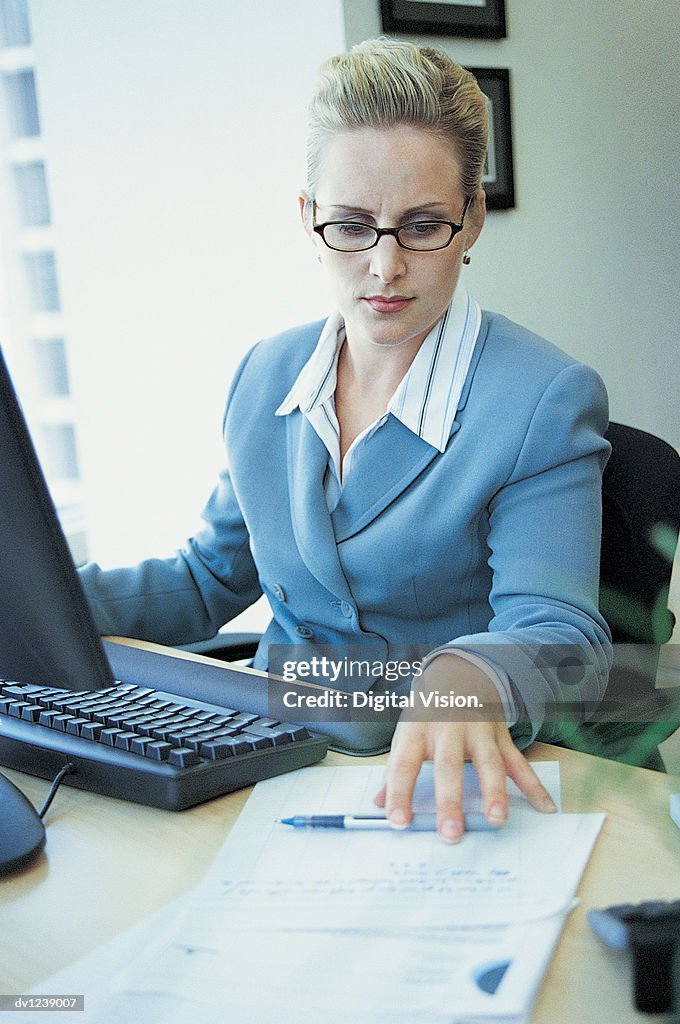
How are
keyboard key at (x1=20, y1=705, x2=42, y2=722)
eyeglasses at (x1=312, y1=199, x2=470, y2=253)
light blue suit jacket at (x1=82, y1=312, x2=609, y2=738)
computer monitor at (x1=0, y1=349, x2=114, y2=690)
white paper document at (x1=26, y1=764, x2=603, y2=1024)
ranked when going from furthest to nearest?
eyeglasses at (x1=312, y1=199, x2=470, y2=253) → light blue suit jacket at (x1=82, y1=312, x2=609, y2=738) → keyboard key at (x1=20, y1=705, x2=42, y2=722) → computer monitor at (x1=0, y1=349, x2=114, y2=690) → white paper document at (x1=26, y1=764, x2=603, y2=1024)

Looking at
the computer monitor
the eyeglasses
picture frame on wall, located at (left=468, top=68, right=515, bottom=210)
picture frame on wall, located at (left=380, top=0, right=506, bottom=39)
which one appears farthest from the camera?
picture frame on wall, located at (left=468, top=68, right=515, bottom=210)

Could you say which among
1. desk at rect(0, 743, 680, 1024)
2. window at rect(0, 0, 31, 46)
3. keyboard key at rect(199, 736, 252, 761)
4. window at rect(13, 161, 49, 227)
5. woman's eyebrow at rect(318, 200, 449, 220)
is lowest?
desk at rect(0, 743, 680, 1024)

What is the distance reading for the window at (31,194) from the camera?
2.19 m

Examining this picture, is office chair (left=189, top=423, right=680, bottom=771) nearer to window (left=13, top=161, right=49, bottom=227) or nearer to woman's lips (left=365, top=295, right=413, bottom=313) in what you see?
woman's lips (left=365, top=295, right=413, bottom=313)

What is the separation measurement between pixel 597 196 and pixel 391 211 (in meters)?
1.27

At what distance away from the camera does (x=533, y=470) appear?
1205 mm

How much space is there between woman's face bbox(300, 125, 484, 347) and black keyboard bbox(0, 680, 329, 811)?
0.54 metres

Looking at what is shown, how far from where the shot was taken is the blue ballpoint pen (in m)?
0.76

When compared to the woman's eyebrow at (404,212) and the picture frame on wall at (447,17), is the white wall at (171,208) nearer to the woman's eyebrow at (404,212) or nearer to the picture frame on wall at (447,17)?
the picture frame on wall at (447,17)

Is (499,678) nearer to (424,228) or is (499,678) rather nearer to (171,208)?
(424,228)

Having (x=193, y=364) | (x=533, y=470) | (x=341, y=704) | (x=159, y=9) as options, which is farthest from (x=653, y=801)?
(x=159, y=9)

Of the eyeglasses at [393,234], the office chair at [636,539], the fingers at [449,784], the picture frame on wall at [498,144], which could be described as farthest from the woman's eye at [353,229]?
the picture frame on wall at [498,144]

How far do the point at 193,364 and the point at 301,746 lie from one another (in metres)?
1.42

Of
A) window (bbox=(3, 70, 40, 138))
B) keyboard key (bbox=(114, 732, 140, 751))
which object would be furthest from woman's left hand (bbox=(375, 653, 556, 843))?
window (bbox=(3, 70, 40, 138))
